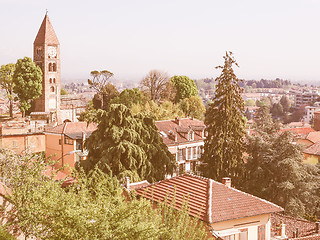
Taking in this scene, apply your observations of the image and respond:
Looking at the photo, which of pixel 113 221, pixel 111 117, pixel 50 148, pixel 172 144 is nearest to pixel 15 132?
pixel 50 148

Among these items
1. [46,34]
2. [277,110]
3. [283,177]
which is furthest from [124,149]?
[277,110]

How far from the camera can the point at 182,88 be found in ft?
233

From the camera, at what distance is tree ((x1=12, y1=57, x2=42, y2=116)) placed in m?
57.9

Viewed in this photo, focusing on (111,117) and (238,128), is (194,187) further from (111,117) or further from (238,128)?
(238,128)

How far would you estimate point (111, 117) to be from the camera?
89.8 ft

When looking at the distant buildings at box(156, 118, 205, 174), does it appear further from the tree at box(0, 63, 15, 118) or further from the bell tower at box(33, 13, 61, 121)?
the bell tower at box(33, 13, 61, 121)

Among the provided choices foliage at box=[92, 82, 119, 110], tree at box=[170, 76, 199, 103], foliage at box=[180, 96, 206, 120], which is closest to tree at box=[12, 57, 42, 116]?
foliage at box=[92, 82, 119, 110]

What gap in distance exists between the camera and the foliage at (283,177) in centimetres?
3016

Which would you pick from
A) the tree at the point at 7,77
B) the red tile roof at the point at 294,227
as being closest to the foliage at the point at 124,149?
the red tile roof at the point at 294,227

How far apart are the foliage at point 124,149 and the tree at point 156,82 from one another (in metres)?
36.7

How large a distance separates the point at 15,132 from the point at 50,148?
13.1ft

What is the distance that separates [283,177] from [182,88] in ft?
136

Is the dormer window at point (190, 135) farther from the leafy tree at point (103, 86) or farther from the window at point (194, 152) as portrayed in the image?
the leafy tree at point (103, 86)

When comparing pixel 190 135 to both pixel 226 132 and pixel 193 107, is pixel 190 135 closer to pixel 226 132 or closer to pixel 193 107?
pixel 226 132
